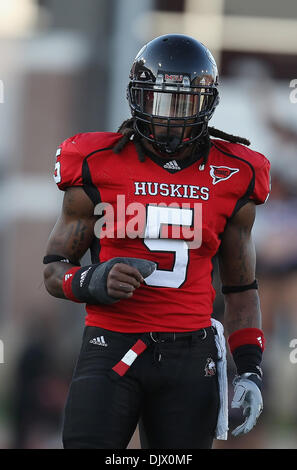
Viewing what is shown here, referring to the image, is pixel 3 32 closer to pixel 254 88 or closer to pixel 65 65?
pixel 65 65

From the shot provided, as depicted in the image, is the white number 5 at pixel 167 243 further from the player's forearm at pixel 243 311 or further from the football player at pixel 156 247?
the player's forearm at pixel 243 311

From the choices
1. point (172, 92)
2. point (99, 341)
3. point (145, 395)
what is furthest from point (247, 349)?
point (172, 92)

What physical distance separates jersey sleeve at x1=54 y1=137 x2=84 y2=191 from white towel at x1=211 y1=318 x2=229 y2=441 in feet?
2.68

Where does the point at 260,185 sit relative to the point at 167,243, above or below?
above

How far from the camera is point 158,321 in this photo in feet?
12.0

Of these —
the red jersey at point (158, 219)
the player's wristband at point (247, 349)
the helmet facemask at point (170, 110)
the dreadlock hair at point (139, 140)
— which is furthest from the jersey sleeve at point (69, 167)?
the player's wristband at point (247, 349)

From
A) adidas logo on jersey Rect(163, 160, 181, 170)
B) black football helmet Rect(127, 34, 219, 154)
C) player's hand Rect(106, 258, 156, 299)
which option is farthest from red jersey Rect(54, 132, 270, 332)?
player's hand Rect(106, 258, 156, 299)

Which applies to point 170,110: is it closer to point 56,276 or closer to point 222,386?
point 56,276

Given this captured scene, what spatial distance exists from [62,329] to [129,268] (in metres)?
12.1

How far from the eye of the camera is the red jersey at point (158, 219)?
145 inches

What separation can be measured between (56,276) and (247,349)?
34.4 inches

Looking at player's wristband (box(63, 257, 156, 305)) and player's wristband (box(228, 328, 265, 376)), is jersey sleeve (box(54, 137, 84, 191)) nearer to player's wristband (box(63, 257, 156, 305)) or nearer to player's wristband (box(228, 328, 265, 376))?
player's wristband (box(63, 257, 156, 305))

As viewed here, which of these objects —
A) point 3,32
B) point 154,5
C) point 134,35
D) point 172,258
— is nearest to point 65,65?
point 3,32

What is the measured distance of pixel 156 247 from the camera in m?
3.70
